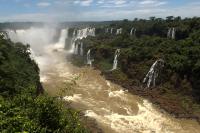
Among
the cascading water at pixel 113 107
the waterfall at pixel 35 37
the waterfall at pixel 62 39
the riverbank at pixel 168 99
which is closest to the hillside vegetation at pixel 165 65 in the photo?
the riverbank at pixel 168 99

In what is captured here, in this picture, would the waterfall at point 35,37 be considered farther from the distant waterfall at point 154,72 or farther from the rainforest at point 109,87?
the distant waterfall at point 154,72

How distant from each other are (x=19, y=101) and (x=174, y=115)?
733 inches

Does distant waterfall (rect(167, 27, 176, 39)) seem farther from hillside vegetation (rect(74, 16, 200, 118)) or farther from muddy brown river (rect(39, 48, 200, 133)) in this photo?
muddy brown river (rect(39, 48, 200, 133))

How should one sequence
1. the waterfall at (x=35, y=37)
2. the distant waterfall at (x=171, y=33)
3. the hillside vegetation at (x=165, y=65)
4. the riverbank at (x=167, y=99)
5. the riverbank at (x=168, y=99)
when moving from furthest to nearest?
the waterfall at (x=35, y=37) < the distant waterfall at (x=171, y=33) < the hillside vegetation at (x=165, y=65) < the riverbank at (x=168, y=99) < the riverbank at (x=167, y=99)

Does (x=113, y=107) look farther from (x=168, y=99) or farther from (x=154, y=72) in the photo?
(x=154, y=72)

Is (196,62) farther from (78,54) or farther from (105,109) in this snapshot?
(78,54)

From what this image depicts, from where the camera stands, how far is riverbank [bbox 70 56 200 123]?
31.4m

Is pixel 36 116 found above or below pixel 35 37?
above

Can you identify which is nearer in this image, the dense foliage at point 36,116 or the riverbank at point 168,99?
the dense foliage at point 36,116

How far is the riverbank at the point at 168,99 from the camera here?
3142 centimetres

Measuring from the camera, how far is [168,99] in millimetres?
35125

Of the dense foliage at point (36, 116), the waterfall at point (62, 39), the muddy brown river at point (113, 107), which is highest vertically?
the dense foliage at point (36, 116)

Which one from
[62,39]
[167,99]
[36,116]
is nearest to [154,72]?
[167,99]

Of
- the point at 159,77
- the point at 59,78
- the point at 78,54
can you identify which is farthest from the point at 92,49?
the point at 159,77
